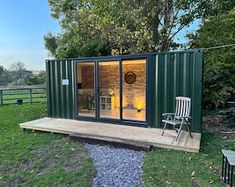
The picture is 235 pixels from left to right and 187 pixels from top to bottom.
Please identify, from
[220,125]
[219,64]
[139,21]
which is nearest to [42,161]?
→ [220,125]

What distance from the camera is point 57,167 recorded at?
378 cm

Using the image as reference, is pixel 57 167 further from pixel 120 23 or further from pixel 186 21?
pixel 186 21

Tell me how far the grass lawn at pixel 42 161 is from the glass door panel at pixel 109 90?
1476 millimetres

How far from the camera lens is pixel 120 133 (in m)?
5.20

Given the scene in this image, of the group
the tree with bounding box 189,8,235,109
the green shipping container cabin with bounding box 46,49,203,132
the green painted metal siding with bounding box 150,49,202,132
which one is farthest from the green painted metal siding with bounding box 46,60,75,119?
the tree with bounding box 189,8,235,109

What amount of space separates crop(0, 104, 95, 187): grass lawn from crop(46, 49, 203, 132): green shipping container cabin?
1416mm

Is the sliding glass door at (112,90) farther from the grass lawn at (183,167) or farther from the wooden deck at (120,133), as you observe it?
the grass lawn at (183,167)

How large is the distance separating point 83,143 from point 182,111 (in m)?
2.24

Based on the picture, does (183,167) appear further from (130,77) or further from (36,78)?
(36,78)

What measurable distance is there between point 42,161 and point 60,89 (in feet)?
10.8

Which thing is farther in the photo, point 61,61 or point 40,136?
point 61,61

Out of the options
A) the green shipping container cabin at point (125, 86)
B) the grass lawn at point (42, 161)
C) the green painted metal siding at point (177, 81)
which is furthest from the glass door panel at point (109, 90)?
the grass lawn at point (42, 161)

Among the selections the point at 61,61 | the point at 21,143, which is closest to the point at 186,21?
the point at 61,61

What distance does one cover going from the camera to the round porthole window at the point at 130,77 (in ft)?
20.5
